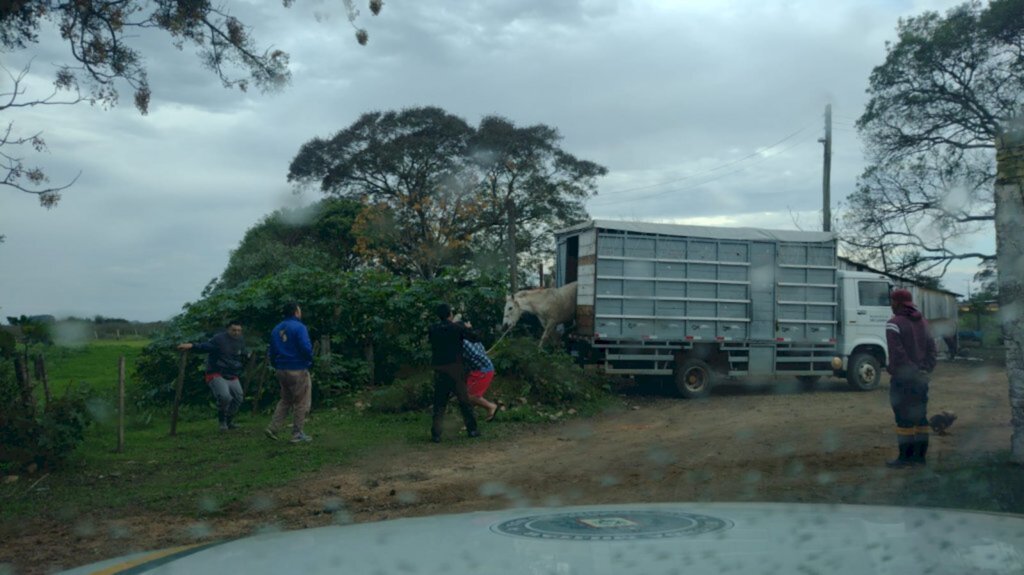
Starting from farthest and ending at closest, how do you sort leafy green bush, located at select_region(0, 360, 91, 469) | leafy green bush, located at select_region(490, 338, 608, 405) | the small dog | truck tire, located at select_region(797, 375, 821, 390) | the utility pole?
the utility pole < truck tire, located at select_region(797, 375, 821, 390) < leafy green bush, located at select_region(490, 338, 608, 405) < the small dog < leafy green bush, located at select_region(0, 360, 91, 469)

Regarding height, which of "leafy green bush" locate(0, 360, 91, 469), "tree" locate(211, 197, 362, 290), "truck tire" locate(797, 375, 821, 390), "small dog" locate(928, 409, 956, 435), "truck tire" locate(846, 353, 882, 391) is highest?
"tree" locate(211, 197, 362, 290)

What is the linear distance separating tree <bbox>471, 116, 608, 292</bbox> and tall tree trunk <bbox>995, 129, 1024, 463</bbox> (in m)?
27.1

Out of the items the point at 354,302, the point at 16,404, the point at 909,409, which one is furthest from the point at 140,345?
the point at 909,409

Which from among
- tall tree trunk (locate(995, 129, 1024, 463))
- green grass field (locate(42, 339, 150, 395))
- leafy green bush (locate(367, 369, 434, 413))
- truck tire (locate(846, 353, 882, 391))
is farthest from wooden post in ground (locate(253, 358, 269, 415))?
→ truck tire (locate(846, 353, 882, 391))

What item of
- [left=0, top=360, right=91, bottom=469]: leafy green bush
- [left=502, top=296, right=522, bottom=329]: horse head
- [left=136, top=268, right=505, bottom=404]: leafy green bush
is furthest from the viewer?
[left=502, top=296, right=522, bottom=329]: horse head

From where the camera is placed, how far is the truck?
16.3m

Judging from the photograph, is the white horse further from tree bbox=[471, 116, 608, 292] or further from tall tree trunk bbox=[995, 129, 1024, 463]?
tree bbox=[471, 116, 608, 292]

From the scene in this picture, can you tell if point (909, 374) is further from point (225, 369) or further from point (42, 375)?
point (42, 375)

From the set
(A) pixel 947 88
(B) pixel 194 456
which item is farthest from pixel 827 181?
(B) pixel 194 456

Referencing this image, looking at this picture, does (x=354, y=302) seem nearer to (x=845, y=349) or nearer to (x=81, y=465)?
(x=81, y=465)

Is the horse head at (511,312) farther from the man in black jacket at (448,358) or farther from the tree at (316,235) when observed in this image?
the tree at (316,235)

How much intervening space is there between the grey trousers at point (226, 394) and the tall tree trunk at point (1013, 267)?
9466mm

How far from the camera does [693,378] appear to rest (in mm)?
16953

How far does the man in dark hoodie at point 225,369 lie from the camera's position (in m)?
12.9
